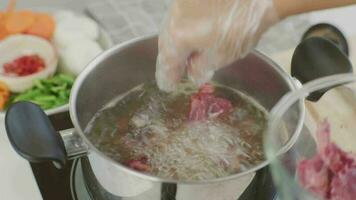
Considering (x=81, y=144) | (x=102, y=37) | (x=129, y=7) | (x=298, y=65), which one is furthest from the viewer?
(x=129, y=7)

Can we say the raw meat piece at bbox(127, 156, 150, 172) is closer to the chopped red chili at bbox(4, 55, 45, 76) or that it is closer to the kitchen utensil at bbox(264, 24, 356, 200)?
the kitchen utensil at bbox(264, 24, 356, 200)

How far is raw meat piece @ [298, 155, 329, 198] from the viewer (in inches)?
15.4

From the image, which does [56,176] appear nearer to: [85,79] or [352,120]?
[85,79]

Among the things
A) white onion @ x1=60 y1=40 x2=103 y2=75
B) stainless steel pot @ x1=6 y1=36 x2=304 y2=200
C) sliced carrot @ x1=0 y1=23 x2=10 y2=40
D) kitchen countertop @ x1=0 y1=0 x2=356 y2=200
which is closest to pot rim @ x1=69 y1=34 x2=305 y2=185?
stainless steel pot @ x1=6 y1=36 x2=304 y2=200

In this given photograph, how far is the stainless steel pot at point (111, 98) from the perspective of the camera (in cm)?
43

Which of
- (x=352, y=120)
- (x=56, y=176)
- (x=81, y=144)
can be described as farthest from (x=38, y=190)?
(x=352, y=120)

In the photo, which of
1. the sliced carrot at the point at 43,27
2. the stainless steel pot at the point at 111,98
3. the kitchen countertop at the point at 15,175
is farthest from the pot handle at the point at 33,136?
the sliced carrot at the point at 43,27

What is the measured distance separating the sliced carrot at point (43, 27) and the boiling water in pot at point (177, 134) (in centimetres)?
29

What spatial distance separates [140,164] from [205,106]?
117 millimetres

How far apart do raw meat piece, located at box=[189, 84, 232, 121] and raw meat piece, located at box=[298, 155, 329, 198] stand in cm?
15

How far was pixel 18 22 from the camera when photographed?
84 cm

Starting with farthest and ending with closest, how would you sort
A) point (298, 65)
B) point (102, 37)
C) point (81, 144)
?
1. point (102, 37)
2. point (298, 65)
3. point (81, 144)

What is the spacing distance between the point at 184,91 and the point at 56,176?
178 millimetres

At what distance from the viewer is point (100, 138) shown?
1.77 ft
